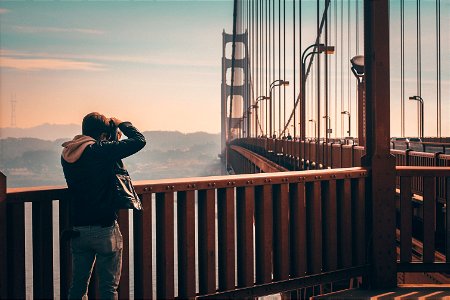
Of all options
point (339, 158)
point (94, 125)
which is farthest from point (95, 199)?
point (339, 158)

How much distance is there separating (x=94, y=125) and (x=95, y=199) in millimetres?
454

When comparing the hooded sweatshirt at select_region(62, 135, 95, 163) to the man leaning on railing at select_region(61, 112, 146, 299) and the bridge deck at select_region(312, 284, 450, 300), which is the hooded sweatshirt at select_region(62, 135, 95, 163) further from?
the bridge deck at select_region(312, 284, 450, 300)

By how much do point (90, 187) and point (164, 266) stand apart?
37.4 inches

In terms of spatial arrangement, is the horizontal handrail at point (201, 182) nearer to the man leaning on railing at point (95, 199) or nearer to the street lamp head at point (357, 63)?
the man leaning on railing at point (95, 199)

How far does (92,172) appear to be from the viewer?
3670 mm

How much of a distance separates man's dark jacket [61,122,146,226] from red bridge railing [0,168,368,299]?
0.21m

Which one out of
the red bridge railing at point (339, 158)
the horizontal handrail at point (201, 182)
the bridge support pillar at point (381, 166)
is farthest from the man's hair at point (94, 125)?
the red bridge railing at point (339, 158)

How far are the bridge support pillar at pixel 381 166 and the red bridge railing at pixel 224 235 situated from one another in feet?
0.34

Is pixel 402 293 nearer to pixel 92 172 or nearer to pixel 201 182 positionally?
pixel 201 182

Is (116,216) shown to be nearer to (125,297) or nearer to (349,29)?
(125,297)

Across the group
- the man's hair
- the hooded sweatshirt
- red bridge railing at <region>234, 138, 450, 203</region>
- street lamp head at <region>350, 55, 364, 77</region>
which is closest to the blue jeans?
the hooded sweatshirt

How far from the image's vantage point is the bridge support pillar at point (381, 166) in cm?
523

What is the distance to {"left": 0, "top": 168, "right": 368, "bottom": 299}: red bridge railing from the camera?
382cm

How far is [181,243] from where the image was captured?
4.38 m
